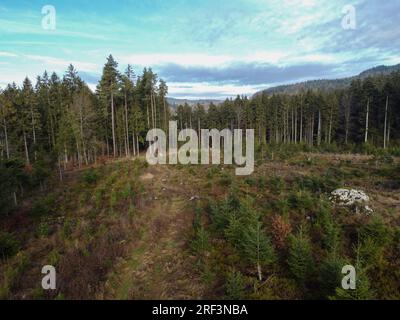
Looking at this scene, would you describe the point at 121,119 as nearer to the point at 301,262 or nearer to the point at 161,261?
the point at 161,261

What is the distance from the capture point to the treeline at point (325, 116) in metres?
49.3

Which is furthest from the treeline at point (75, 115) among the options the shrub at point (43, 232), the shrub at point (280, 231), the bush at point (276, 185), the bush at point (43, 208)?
the shrub at point (280, 231)

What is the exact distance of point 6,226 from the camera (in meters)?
17.4

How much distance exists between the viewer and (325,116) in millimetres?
56906

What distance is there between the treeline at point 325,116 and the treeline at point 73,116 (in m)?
24.9

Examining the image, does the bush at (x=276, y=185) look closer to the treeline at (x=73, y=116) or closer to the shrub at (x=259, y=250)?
the shrub at (x=259, y=250)

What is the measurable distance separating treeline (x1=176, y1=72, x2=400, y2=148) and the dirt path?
3688cm

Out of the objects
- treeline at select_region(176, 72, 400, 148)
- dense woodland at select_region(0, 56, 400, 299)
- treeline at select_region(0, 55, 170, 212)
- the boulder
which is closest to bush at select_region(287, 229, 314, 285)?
dense woodland at select_region(0, 56, 400, 299)

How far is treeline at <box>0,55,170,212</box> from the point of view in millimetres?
36938
